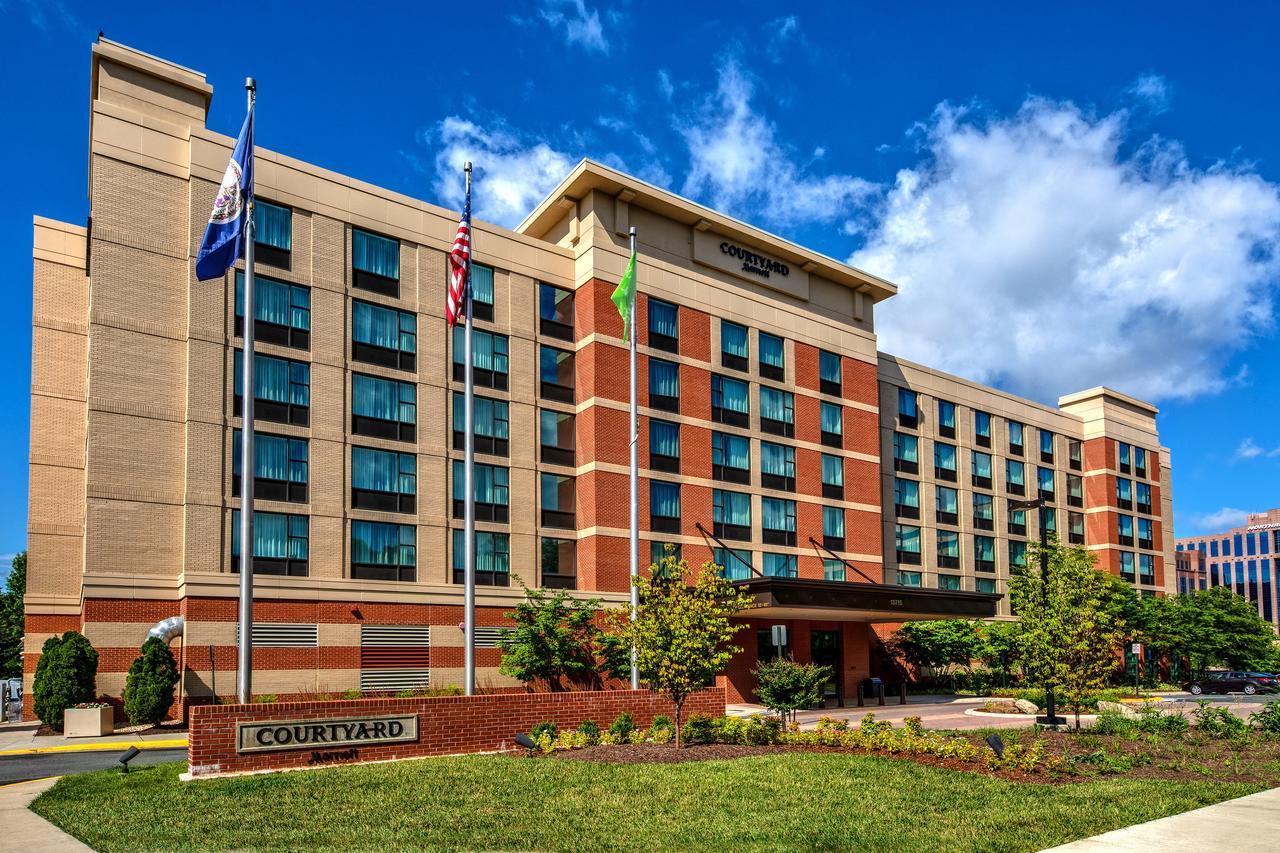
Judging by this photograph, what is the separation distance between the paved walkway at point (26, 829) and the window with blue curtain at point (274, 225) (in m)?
21.1

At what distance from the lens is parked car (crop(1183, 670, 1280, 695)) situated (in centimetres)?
5788

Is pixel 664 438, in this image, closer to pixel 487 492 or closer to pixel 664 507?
pixel 664 507

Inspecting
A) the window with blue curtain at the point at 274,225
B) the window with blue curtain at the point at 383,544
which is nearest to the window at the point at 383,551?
the window with blue curtain at the point at 383,544

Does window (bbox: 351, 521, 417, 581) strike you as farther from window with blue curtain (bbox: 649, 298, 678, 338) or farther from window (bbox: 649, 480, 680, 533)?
window with blue curtain (bbox: 649, 298, 678, 338)

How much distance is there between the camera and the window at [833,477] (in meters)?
50.0

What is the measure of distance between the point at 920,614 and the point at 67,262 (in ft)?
124

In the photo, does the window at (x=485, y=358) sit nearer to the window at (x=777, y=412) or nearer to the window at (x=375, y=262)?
the window at (x=375, y=262)

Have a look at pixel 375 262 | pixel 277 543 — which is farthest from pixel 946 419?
pixel 277 543

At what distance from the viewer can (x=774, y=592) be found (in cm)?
3953

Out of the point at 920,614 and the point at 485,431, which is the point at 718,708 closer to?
the point at 485,431

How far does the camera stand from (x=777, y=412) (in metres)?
48.2

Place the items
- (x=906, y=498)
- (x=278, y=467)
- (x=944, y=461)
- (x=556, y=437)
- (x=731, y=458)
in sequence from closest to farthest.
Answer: (x=278, y=467) < (x=556, y=437) < (x=731, y=458) < (x=906, y=498) < (x=944, y=461)

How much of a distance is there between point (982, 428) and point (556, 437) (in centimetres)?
3106

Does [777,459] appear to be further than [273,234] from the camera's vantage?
Yes
